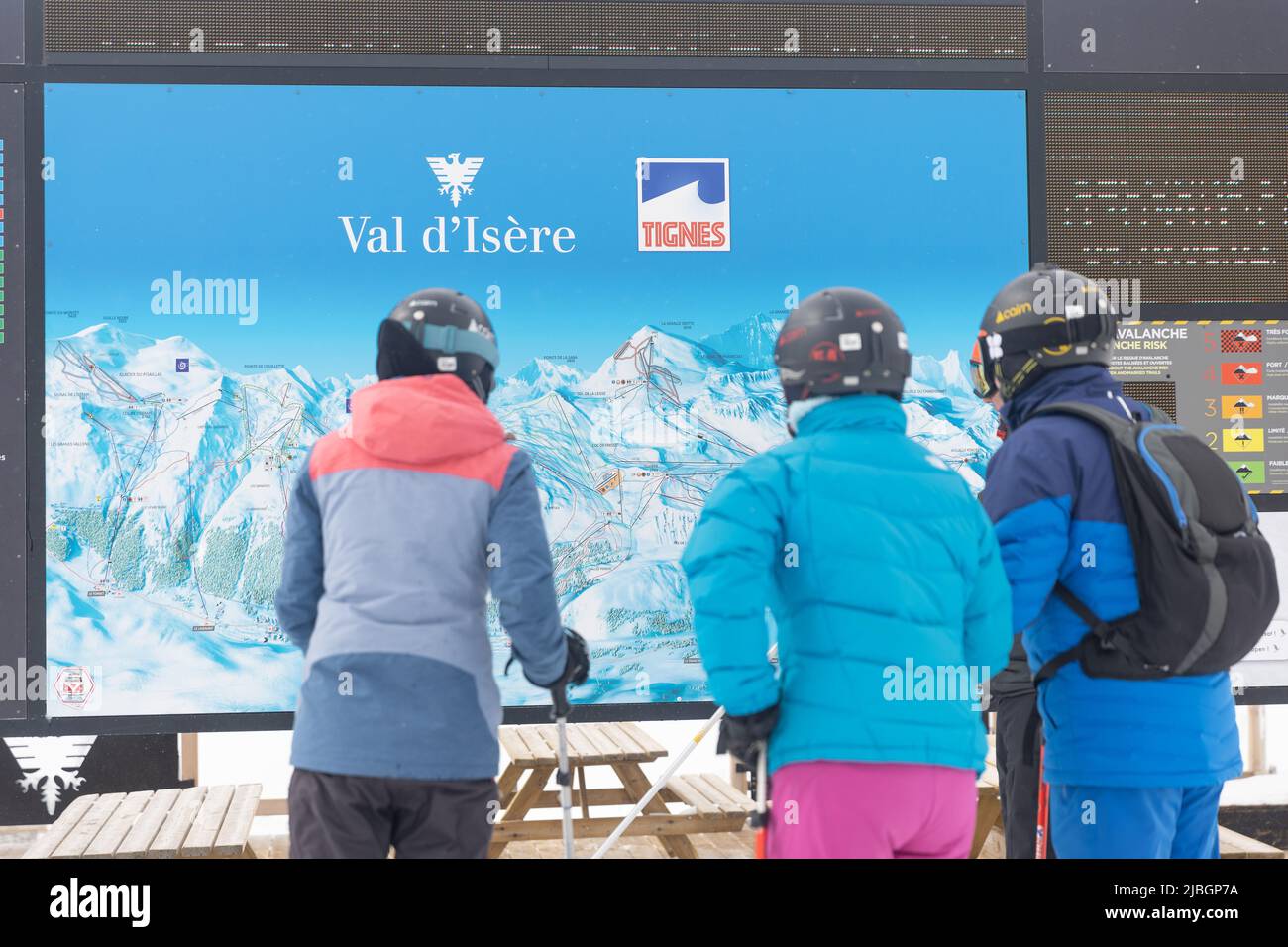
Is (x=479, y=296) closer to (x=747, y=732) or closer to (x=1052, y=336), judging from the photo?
(x=1052, y=336)

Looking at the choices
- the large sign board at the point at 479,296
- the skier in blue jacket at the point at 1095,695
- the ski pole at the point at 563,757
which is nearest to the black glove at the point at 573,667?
the ski pole at the point at 563,757

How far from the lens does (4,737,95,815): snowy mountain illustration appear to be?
5809 mm

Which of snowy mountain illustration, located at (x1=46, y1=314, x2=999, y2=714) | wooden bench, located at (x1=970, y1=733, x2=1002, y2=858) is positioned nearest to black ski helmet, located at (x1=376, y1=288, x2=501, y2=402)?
snowy mountain illustration, located at (x1=46, y1=314, x2=999, y2=714)

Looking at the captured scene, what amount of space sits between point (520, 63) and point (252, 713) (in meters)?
2.99

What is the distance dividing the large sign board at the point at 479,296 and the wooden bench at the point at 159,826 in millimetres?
403

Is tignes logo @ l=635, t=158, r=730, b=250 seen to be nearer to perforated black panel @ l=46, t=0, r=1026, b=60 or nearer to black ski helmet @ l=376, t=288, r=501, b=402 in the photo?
perforated black panel @ l=46, t=0, r=1026, b=60

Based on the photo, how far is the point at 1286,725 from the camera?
6090 millimetres

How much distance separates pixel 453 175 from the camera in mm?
5020

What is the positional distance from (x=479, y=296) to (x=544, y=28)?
1.21m

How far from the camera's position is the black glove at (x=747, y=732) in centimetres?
235

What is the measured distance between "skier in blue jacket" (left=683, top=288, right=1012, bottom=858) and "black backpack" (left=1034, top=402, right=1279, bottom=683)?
0.45 meters

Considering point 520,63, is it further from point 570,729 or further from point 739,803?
point 739,803

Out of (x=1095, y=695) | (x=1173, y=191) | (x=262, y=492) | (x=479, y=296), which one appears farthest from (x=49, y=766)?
(x=1173, y=191)

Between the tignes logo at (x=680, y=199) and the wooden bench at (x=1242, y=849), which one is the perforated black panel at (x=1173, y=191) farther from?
the wooden bench at (x=1242, y=849)
